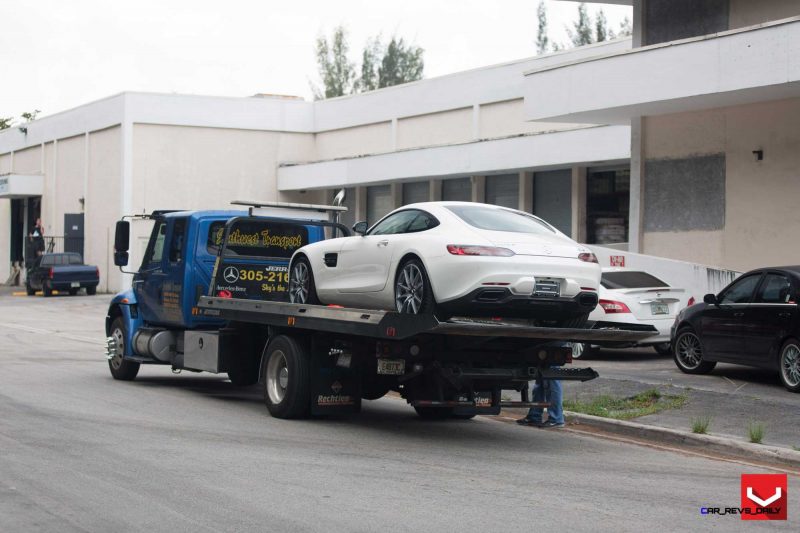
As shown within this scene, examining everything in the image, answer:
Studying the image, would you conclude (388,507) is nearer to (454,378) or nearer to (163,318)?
(454,378)

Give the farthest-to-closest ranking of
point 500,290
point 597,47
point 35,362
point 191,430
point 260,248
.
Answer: point 597,47
point 35,362
point 260,248
point 191,430
point 500,290

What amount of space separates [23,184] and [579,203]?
31809mm

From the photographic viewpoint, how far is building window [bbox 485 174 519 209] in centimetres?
3628

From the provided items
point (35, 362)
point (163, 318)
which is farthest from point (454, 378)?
point (35, 362)

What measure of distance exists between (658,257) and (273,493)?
52.1 feet

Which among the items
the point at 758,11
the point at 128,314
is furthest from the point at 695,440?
the point at 758,11

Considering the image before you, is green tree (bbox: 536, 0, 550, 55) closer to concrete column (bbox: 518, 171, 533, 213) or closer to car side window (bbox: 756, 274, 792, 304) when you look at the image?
concrete column (bbox: 518, 171, 533, 213)

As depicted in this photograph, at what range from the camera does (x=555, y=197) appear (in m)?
34.5

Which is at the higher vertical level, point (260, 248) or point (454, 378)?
point (260, 248)

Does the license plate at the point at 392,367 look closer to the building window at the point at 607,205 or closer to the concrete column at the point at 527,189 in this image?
the building window at the point at 607,205

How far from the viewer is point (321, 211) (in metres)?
Answer: 15.5

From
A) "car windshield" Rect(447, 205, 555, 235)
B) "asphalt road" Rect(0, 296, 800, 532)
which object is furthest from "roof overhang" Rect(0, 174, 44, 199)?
"car windshield" Rect(447, 205, 555, 235)

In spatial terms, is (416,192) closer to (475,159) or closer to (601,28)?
(475,159)

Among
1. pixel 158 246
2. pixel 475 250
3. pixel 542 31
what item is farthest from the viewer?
pixel 542 31
